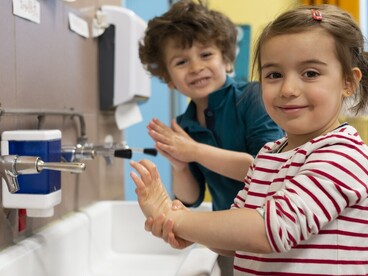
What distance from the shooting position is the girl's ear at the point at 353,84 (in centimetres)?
76

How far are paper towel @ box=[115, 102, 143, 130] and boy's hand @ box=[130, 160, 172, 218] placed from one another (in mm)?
757

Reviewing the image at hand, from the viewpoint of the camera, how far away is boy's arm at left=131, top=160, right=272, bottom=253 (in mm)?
652

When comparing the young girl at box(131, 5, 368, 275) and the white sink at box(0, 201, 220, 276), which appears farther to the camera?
the white sink at box(0, 201, 220, 276)

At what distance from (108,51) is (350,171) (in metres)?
0.93

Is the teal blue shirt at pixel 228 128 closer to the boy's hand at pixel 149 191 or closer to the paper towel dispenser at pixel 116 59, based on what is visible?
the paper towel dispenser at pixel 116 59

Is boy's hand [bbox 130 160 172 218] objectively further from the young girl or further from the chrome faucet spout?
the chrome faucet spout

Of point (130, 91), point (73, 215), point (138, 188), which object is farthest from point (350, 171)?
point (130, 91)

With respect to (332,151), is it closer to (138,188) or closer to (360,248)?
(360,248)

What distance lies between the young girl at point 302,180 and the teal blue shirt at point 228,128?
0.35 m

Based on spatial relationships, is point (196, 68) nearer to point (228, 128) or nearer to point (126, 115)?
point (228, 128)

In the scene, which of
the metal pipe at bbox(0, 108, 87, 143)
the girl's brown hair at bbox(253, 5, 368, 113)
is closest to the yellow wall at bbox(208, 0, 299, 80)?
the metal pipe at bbox(0, 108, 87, 143)

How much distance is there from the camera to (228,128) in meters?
1.21

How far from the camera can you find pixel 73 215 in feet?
3.89

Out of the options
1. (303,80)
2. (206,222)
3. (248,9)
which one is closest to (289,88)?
(303,80)
